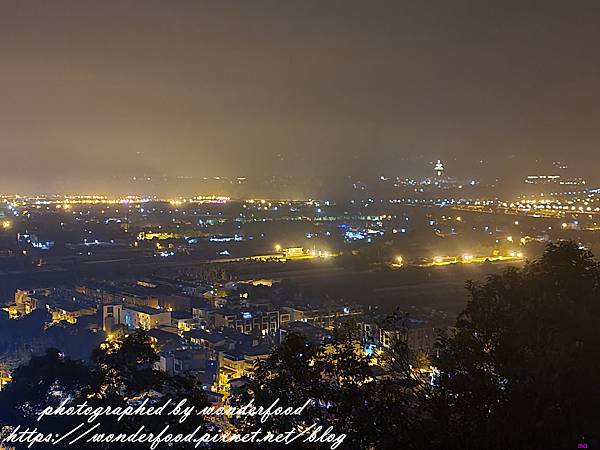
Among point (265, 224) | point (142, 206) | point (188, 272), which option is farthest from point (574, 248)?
point (142, 206)

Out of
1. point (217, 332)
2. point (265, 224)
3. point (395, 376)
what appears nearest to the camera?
point (395, 376)

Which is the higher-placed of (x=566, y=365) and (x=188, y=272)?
(x=566, y=365)

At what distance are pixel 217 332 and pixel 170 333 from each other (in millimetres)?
681

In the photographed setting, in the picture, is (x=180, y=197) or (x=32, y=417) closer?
(x=32, y=417)

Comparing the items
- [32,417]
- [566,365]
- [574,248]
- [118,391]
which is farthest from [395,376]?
[32,417]

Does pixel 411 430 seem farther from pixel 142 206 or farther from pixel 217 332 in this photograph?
pixel 142 206

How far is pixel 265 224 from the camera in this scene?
27109 mm

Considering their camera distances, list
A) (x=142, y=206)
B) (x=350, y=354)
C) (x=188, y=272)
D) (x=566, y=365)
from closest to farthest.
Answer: (x=566, y=365)
(x=350, y=354)
(x=188, y=272)
(x=142, y=206)

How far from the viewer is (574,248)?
3262 mm

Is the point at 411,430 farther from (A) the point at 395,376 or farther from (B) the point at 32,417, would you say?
(B) the point at 32,417

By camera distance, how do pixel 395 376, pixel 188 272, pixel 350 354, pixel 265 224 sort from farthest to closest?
pixel 265 224 < pixel 188 272 < pixel 350 354 < pixel 395 376

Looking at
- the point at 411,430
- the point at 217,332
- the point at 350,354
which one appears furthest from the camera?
the point at 217,332

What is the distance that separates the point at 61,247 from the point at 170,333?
1272 centimetres

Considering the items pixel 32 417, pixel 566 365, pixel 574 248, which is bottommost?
pixel 32 417
